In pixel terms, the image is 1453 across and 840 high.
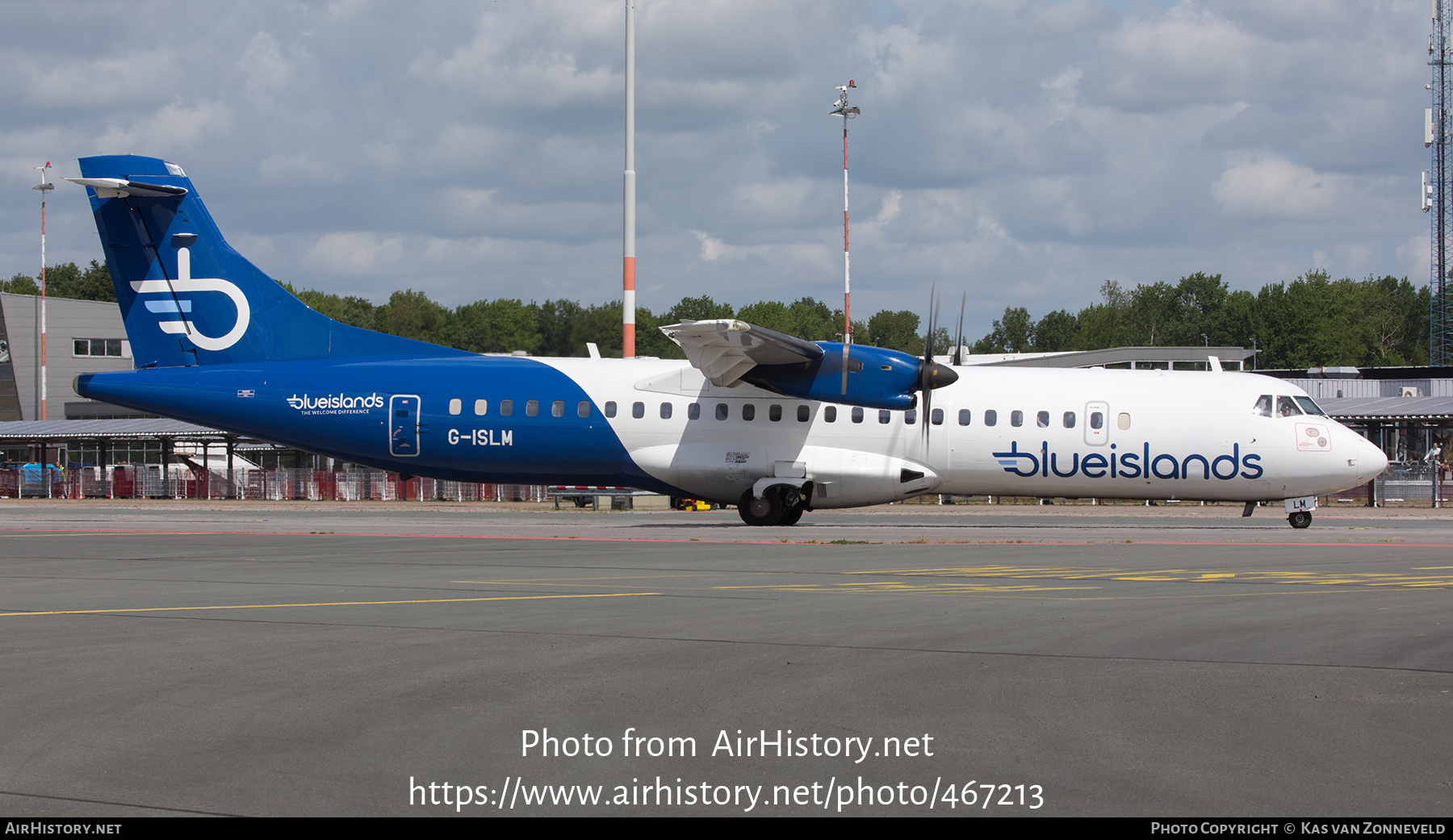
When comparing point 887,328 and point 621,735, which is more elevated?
point 887,328

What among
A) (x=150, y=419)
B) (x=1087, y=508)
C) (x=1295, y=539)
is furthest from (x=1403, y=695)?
(x=150, y=419)

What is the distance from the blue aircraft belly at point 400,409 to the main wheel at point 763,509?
2.27 meters

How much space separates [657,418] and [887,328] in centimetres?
11261

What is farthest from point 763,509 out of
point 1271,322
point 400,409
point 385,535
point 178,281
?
point 1271,322

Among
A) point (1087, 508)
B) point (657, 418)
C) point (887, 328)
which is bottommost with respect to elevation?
point (1087, 508)

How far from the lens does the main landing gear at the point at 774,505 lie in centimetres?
2584

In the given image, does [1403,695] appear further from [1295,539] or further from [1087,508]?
[1087,508]

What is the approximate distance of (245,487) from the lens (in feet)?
172

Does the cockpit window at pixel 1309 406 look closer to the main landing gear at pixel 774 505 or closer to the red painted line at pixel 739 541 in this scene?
the red painted line at pixel 739 541

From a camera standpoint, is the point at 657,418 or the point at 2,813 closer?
the point at 2,813

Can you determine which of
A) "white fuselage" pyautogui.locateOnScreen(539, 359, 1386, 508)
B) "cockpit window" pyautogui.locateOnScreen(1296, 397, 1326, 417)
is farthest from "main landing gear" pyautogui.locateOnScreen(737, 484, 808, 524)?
"cockpit window" pyautogui.locateOnScreen(1296, 397, 1326, 417)

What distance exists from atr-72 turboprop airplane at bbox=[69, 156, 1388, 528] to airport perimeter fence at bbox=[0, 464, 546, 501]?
2172 centimetres

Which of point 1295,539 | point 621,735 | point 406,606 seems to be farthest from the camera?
point 1295,539
